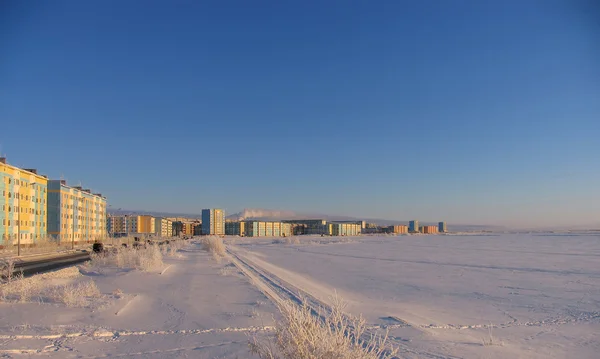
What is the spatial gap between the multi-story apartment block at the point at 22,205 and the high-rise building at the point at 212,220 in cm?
10265

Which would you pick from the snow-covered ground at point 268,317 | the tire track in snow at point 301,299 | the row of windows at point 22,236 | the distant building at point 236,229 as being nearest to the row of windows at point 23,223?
the row of windows at point 22,236

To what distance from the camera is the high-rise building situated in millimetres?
162875

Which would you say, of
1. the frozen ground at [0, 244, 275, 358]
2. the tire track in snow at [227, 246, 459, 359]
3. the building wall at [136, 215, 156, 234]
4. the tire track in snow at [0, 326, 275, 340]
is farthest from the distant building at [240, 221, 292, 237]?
the tire track in snow at [0, 326, 275, 340]

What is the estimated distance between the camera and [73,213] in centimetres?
6775

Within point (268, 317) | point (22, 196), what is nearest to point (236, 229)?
point (22, 196)

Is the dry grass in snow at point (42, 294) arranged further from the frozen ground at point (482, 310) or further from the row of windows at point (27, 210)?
the row of windows at point (27, 210)

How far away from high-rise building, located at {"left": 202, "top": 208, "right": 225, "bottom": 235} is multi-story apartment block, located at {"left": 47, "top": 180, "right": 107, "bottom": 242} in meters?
73.7

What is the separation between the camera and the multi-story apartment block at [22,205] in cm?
4575

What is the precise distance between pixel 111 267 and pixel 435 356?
1835cm

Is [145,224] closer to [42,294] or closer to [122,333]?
[42,294]

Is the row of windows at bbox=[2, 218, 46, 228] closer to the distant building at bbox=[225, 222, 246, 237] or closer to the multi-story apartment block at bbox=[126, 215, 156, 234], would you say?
the multi-story apartment block at bbox=[126, 215, 156, 234]

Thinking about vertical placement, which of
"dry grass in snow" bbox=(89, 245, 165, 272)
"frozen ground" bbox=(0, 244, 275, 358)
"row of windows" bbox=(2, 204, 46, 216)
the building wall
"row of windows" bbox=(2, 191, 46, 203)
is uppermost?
"row of windows" bbox=(2, 191, 46, 203)

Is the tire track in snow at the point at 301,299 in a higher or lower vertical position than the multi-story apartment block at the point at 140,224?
higher

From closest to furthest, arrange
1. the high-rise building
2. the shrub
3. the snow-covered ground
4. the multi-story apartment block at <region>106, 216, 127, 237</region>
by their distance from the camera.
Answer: the snow-covered ground
the shrub
the multi-story apartment block at <region>106, 216, 127, 237</region>
the high-rise building
